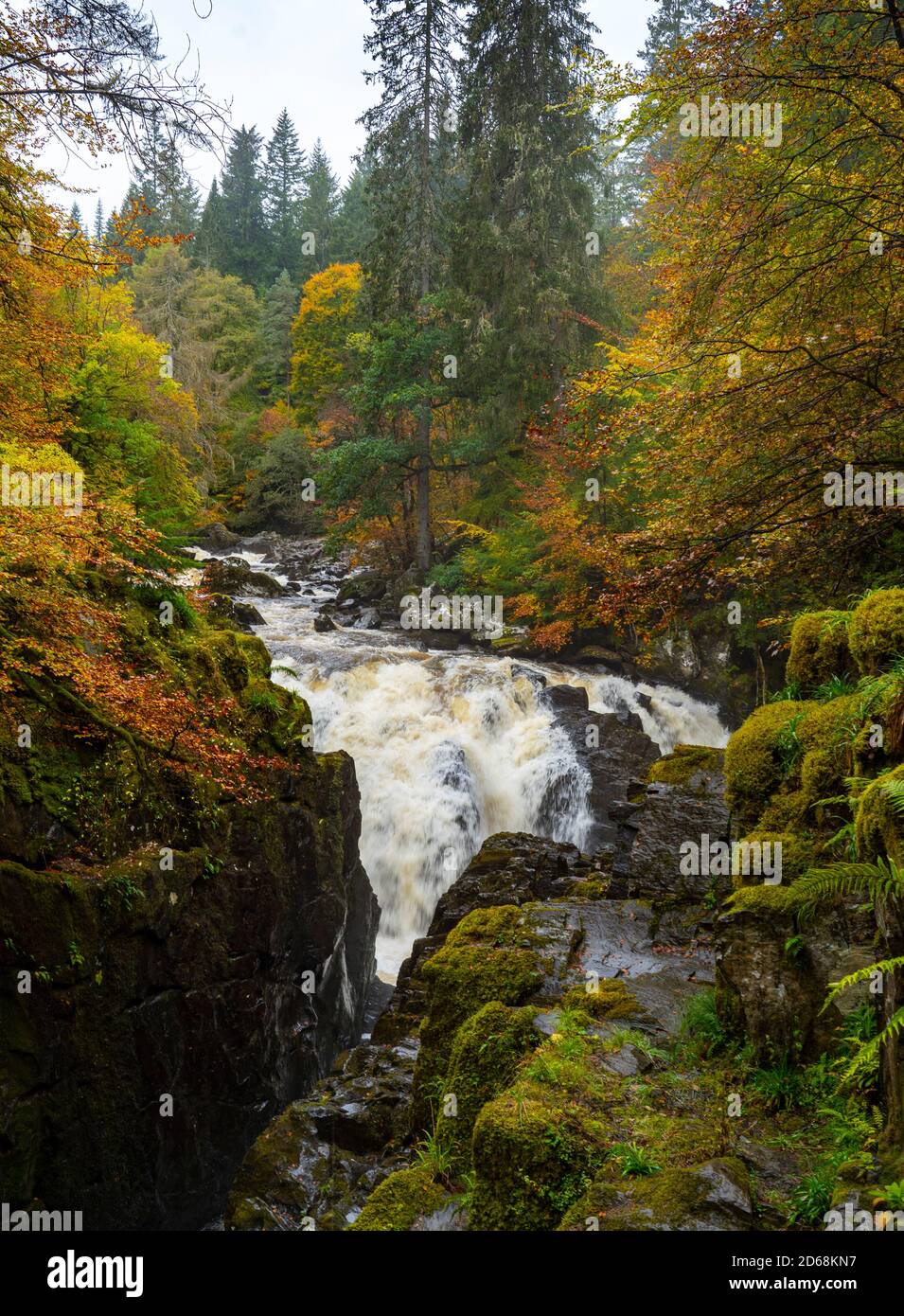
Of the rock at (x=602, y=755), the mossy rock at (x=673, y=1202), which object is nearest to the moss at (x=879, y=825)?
the mossy rock at (x=673, y=1202)

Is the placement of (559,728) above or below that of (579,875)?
above

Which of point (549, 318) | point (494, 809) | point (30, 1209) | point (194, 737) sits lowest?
point (30, 1209)

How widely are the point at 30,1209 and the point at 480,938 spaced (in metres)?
4.06

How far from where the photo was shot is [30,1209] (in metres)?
5.88

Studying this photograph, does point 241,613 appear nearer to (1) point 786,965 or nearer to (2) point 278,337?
(1) point 786,965

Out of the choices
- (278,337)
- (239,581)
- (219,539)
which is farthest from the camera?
(278,337)

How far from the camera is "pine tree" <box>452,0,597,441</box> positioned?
22.7 m

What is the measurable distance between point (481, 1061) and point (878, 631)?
352cm

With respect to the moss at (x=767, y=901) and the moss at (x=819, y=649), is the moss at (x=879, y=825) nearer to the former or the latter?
the moss at (x=767, y=901)

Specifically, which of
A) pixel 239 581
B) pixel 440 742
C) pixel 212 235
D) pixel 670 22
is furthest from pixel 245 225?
pixel 440 742

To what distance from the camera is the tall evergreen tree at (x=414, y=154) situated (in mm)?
23750

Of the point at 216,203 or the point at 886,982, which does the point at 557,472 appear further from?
the point at 216,203

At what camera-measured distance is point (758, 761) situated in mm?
5684
